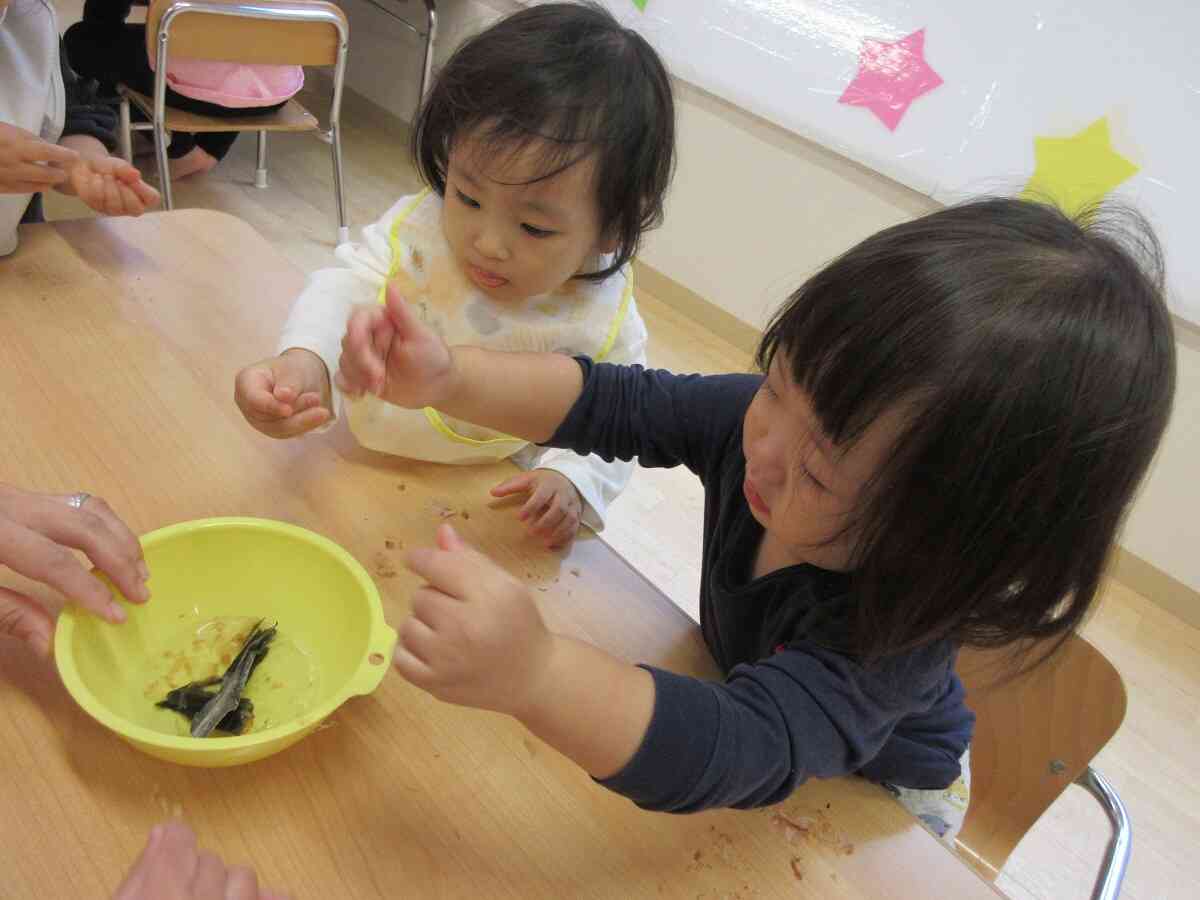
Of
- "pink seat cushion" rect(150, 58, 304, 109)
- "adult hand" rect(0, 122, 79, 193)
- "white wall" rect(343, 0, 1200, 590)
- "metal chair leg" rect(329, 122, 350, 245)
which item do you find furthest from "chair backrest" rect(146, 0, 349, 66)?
"adult hand" rect(0, 122, 79, 193)

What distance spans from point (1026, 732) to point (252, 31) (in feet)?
7.11

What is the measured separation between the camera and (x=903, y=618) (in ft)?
2.10

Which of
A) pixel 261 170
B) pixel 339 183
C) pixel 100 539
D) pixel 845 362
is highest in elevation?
pixel 845 362

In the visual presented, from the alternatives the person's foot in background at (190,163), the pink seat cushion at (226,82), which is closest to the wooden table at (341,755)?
the pink seat cushion at (226,82)

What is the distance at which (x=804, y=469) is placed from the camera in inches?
25.7

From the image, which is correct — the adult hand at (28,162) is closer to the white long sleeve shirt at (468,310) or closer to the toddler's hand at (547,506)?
the white long sleeve shirt at (468,310)

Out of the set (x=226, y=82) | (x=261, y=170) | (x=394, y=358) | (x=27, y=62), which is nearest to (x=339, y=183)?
(x=226, y=82)

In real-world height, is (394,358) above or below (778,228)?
above

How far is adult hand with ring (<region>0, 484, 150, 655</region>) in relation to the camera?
62cm

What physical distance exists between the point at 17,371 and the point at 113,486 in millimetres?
196

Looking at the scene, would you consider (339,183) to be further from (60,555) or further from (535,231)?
(60,555)

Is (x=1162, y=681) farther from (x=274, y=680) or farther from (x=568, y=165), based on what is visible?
(x=274, y=680)

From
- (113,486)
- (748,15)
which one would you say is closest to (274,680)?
(113,486)

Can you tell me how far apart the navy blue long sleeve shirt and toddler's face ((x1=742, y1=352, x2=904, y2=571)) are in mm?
60
